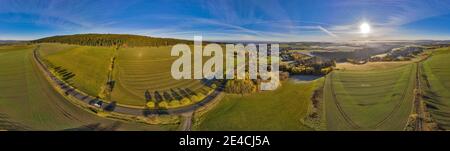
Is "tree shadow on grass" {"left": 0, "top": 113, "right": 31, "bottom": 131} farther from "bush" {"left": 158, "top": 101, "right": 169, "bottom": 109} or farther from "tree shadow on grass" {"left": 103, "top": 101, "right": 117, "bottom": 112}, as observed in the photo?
"bush" {"left": 158, "top": 101, "right": 169, "bottom": 109}

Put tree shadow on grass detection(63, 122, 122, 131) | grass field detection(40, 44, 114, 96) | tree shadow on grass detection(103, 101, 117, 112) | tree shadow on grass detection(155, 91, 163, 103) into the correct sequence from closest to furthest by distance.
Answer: tree shadow on grass detection(63, 122, 122, 131) → tree shadow on grass detection(103, 101, 117, 112) → tree shadow on grass detection(155, 91, 163, 103) → grass field detection(40, 44, 114, 96)

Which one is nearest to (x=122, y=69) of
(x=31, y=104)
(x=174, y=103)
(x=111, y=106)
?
(x=111, y=106)

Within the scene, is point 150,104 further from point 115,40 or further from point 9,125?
point 9,125

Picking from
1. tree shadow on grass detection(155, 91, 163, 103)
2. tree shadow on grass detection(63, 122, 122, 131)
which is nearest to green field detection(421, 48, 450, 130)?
tree shadow on grass detection(155, 91, 163, 103)

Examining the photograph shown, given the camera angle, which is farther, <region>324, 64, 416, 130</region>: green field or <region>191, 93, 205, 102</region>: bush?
<region>191, 93, 205, 102</region>: bush
